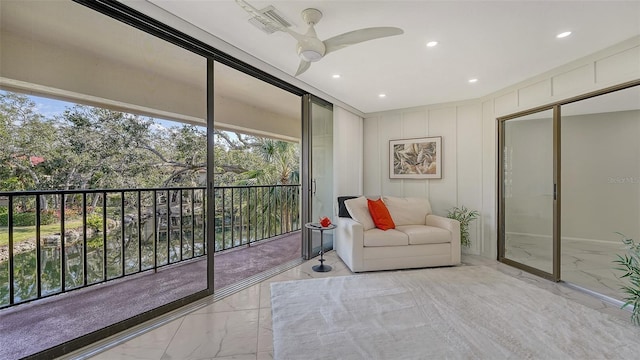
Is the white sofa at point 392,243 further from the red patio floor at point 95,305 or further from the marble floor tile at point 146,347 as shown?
the marble floor tile at point 146,347

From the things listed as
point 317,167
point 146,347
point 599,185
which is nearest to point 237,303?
point 146,347

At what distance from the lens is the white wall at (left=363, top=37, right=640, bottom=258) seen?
2920 millimetres

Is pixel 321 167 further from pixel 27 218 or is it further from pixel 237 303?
pixel 27 218

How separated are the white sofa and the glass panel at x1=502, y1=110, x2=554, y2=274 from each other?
90cm

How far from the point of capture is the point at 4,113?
5.04 feet

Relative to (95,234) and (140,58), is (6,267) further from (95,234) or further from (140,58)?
(140,58)

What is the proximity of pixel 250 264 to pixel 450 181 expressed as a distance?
3.47m

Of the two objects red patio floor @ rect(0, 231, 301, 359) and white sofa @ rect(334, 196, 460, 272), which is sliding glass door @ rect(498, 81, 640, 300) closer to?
white sofa @ rect(334, 196, 460, 272)

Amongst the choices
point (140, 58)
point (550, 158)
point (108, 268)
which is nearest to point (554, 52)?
point (550, 158)

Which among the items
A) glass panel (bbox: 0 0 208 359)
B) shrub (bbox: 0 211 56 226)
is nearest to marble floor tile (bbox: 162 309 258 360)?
glass panel (bbox: 0 0 208 359)

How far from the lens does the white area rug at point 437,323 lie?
1.77 metres

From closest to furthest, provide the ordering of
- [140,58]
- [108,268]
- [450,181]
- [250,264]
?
1. [140,58]
2. [108,268]
3. [250,264]
4. [450,181]

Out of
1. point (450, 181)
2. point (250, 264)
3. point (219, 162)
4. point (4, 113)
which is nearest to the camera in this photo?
point (4, 113)

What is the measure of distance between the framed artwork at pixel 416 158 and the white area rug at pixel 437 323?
207 cm
